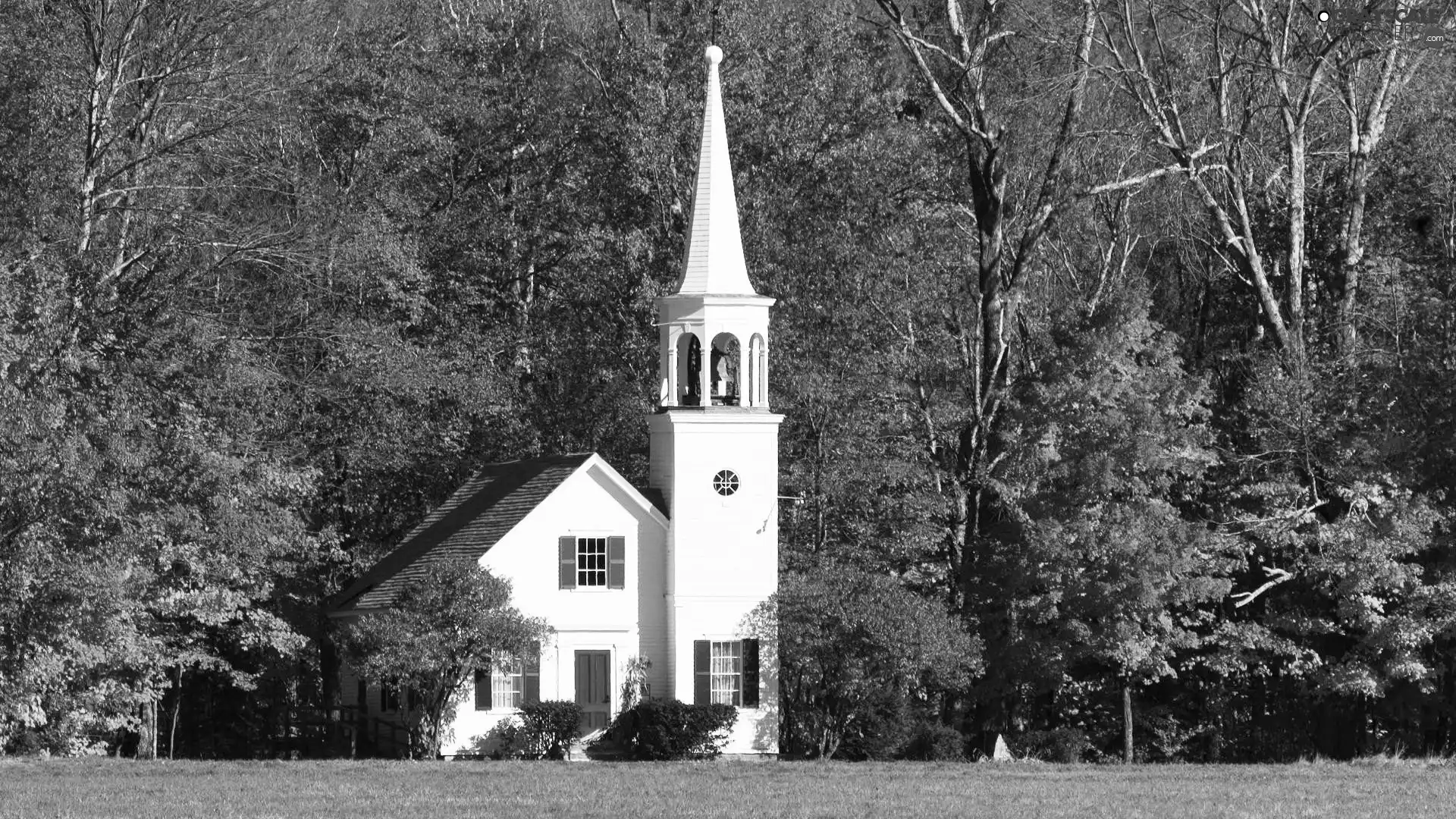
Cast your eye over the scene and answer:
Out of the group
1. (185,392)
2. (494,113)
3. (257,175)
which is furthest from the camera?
(494,113)

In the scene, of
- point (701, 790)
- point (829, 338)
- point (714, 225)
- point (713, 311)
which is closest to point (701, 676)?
point (713, 311)

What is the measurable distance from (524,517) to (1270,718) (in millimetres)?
14553

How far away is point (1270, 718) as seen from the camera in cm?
4250

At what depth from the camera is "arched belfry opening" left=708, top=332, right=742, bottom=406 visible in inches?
1629

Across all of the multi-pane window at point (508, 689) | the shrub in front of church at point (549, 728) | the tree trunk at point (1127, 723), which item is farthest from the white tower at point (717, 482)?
the tree trunk at point (1127, 723)

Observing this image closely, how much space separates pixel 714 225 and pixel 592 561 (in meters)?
6.58

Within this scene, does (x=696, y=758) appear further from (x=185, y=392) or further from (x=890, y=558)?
(x=185, y=392)

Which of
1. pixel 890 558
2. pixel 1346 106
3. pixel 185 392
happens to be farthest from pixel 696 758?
pixel 1346 106

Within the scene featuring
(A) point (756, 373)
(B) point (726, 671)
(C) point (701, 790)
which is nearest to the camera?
(C) point (701, 790)

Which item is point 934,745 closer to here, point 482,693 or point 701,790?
point 482,693

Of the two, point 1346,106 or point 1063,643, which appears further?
point 1346,106

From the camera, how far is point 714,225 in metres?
41.6

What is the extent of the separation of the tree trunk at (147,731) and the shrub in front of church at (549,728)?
7.85 m

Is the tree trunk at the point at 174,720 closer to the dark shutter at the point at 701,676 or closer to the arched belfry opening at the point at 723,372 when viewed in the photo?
the dark shutter at the point at 701,676
